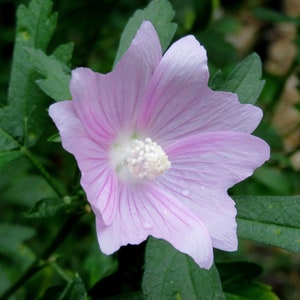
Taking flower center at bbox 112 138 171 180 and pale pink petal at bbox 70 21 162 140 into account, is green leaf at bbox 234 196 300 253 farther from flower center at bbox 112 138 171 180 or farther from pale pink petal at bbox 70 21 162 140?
pale pink petal at bbox 70 21 162 140

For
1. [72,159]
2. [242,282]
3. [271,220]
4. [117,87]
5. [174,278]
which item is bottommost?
[72,159]

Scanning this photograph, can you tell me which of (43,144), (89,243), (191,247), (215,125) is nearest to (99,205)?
(191,247)

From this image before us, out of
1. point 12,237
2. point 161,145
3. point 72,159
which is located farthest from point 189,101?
point 72,159

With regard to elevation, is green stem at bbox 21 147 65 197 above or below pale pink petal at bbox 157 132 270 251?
below

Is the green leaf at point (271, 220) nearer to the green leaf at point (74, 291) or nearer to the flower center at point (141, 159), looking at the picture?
the flower center at point (141, 159)

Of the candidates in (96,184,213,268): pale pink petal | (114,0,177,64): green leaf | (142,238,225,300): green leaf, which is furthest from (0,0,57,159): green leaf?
(142,238,225,300): green leaf

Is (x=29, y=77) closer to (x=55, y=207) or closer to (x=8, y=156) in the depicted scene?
(x=8, y=156)

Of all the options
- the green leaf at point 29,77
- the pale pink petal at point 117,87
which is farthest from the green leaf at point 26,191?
the pale pink petal at point 117,87
